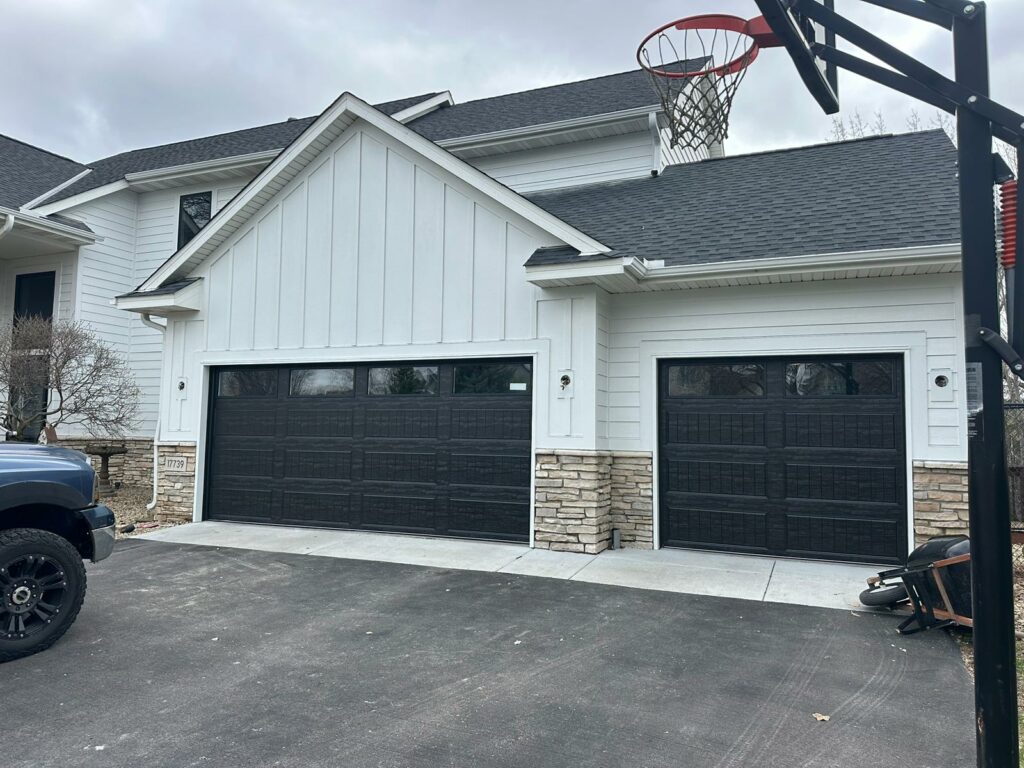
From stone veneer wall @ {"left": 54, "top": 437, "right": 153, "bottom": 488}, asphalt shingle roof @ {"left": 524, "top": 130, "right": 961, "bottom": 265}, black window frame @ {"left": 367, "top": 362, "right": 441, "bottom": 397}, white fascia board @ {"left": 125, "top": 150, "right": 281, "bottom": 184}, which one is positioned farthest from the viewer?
stone veneer wall @ {"left": 54, "top": 437, "right": 153, "bottom": 488}

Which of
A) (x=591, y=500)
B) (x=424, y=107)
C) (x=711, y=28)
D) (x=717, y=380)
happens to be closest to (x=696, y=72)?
(x=711, y=28)

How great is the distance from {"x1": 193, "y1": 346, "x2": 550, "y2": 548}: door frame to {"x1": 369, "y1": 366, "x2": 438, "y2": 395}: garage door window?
0.17 metres

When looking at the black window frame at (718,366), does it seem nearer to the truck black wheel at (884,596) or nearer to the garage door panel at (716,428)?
the garage door panel at (716,428)

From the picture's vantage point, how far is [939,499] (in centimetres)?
674

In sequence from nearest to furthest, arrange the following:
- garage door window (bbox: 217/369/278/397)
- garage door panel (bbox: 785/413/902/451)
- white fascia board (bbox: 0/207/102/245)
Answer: garage door panel (bbox: 785/413/902/451) → garage door window (bbox: 217/369/278/397) → white fascia board (bbox: 0/207/102/245)

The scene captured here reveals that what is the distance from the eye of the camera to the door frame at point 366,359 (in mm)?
7910

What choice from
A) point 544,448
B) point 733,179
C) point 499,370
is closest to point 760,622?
point 544,448

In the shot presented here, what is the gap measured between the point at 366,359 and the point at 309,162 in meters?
3.02

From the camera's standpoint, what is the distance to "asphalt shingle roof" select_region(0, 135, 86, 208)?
41.2ft

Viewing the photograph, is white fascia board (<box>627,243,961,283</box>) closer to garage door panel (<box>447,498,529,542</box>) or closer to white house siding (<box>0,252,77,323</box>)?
garage door panel (<box>447,498,529,542</box>)

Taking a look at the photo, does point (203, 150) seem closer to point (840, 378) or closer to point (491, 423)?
point (491, 423)

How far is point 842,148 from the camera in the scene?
9547 millimetres

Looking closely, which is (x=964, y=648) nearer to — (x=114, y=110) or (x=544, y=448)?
(x=544, y=448)

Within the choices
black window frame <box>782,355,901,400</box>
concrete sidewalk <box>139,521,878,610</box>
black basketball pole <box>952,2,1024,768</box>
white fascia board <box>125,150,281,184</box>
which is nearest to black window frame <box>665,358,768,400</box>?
black window frame <box>782,355,901,400</box>
